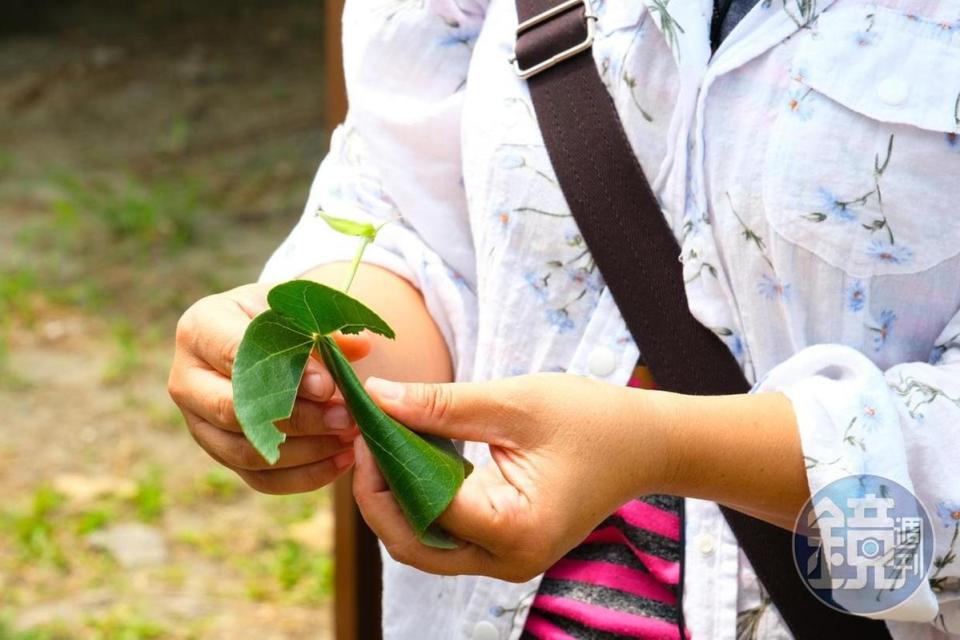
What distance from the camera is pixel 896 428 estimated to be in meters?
0.87

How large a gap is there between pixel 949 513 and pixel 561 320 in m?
0.31

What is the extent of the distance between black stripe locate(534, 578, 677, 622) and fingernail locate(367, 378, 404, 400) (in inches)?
10.0

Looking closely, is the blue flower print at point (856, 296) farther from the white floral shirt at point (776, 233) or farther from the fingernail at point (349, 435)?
the fingernail at point (349, 435)

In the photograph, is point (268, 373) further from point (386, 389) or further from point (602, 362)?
point (602, 362)

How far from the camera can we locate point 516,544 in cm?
83

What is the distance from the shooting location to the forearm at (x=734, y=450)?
865 mm

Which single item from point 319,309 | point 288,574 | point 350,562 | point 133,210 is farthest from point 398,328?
point 133,210

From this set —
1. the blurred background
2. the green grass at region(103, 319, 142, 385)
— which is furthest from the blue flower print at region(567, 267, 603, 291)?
the green grass at region(103, 319, 142, 385)

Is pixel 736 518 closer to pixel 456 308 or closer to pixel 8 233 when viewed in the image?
pixel 456 308

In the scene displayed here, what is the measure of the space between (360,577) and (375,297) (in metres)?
0.59

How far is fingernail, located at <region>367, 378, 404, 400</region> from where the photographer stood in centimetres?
84

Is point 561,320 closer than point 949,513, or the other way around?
point 949,513

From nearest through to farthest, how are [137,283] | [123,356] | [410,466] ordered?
1. [410,466]
2. [123,356]
3. [137,283]

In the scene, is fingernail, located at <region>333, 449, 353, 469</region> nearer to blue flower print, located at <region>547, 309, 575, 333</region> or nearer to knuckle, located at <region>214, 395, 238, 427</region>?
knuckle, located at <region>214, 395, 238, 427</region>
